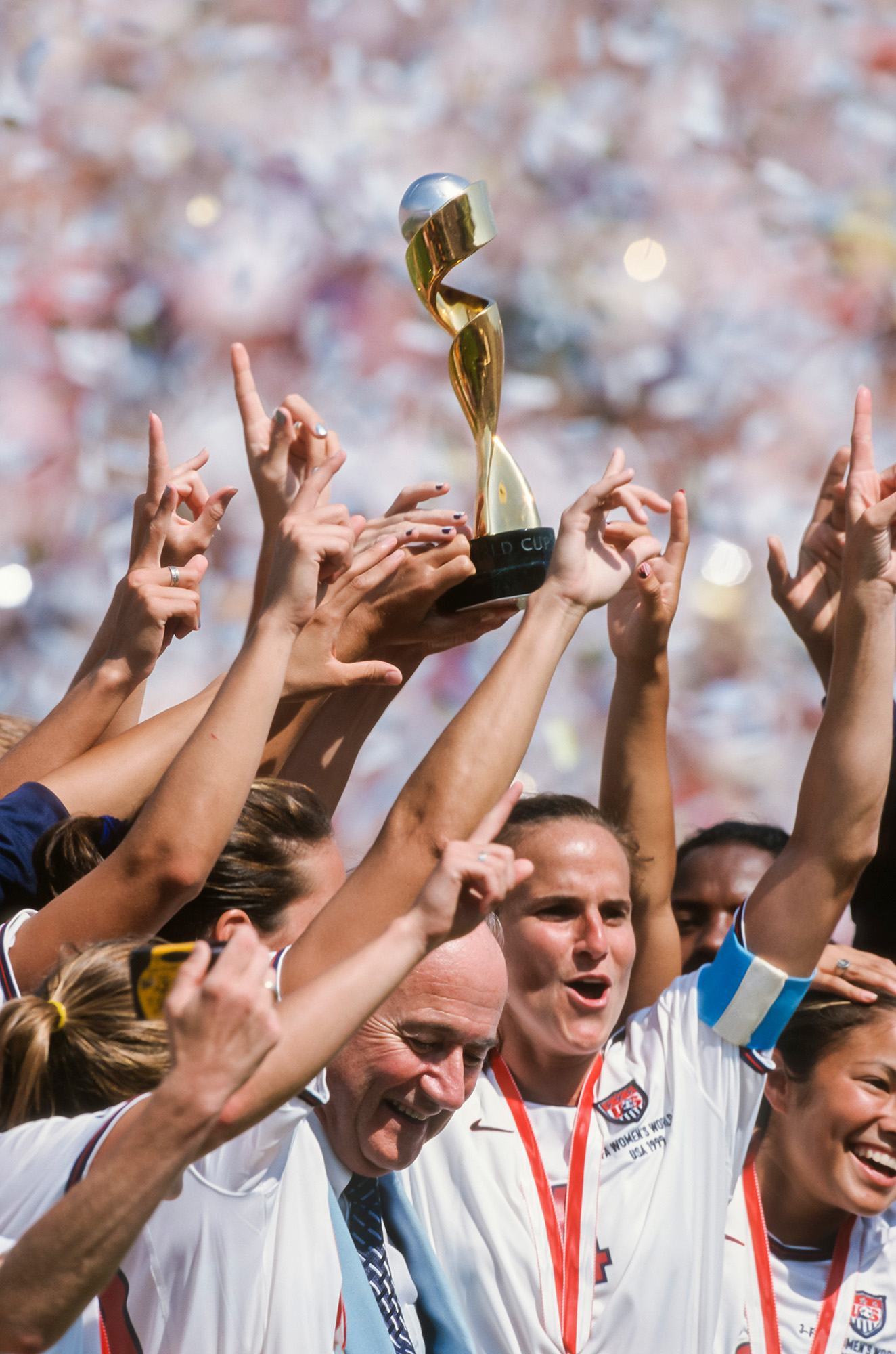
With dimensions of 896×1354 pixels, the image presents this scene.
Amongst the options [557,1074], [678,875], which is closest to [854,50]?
[678,875]

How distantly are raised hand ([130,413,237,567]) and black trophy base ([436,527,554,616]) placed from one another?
18.3 inches

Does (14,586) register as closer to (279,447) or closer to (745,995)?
(279,447)

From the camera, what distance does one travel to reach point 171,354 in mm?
3770

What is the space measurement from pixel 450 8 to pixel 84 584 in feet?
6.45

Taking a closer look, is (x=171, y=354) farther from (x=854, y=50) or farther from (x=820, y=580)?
(x=854, y=50)

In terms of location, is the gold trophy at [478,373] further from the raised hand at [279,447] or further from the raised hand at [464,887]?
the raised hand at [464,887]

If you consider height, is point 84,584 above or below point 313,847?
above

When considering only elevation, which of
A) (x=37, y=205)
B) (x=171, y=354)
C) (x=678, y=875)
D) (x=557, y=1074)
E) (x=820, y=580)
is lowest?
(x=557, y=1074)

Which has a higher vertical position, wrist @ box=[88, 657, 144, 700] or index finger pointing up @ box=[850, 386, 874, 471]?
index finger pointing up @ box=[850, 386, 874, 471]

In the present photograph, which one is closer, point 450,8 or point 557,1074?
point 557,1074

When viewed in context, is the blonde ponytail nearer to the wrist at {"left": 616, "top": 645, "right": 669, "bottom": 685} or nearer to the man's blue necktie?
the man's blue necktie

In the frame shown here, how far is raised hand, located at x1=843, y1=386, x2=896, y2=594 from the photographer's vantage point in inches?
79.3

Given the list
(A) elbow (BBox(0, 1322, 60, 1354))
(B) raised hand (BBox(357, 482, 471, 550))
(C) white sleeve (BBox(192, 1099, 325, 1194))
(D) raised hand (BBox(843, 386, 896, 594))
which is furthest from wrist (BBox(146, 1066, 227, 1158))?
(D) raised hand (BBox(843, 386, 896, 594))

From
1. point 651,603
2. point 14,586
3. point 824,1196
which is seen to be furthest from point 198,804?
point 14,586
